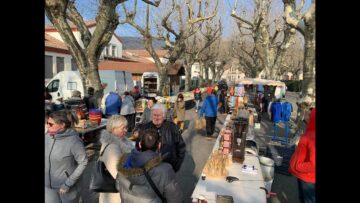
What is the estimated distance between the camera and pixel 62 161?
10.3 feet

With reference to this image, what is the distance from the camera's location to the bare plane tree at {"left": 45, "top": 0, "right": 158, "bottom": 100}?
9836mm

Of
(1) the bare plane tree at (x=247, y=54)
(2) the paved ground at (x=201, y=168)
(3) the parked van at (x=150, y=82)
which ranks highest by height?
(1) the bare plane tree at (x=247, y=54)

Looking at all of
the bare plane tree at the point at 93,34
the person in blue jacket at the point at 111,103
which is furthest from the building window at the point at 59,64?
the person in blue jacket at the point at 111,103

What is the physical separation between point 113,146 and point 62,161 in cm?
56

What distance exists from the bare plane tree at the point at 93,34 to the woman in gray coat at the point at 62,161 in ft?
24.8

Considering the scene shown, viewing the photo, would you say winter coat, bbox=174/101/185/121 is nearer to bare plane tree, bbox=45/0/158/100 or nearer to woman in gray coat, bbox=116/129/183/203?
bare plane tree, bbox=45/0/158/100

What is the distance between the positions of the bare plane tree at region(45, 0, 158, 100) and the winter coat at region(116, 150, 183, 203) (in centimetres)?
856

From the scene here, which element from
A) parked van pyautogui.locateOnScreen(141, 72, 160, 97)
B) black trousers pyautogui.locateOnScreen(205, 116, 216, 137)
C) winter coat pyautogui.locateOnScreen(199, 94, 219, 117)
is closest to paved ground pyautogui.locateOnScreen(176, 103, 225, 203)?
black trousers pyautogui.locateOnScreen(205, 116, 216, 137)

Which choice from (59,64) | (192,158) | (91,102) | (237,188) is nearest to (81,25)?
(91,102)

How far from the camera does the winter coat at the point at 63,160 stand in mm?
3129

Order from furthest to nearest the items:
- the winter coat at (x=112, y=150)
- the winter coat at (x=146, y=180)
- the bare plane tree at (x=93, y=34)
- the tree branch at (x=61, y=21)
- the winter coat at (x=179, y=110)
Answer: the winter coat at (x=179, y=110)
the bare plane tree at (x=93, y=34)
the tree branch at (x=61, y=21)
the winter coat at (x=112, y=150)
the winter coat at (x=146, y=180)

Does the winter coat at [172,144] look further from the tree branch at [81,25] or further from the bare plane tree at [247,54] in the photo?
the bare plane tree at [247,54]
